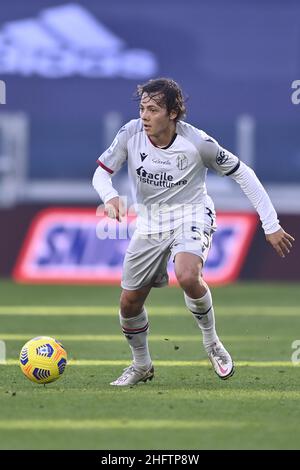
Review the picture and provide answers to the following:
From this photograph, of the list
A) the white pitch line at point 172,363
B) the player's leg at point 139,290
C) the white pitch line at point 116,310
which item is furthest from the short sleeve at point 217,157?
the white pitch line at point 116,310

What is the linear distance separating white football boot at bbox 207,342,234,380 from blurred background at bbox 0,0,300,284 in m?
13.7

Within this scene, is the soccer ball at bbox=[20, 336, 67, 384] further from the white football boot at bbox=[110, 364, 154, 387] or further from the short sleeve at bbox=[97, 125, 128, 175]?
the short sleeve at bbox=[97, 125, 128, 175]

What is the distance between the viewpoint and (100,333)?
12867 mm

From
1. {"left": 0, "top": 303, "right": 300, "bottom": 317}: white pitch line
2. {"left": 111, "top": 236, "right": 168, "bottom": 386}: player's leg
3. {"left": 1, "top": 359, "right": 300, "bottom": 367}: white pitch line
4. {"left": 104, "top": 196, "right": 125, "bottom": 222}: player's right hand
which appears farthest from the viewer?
{"left": 0, "top": 303, "right": 300, "bottom": 317}: white pitch line

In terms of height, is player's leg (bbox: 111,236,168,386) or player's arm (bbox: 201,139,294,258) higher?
player's arm (bbox: 201,139,294,258)

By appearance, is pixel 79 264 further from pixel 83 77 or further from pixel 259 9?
pixel 259 9

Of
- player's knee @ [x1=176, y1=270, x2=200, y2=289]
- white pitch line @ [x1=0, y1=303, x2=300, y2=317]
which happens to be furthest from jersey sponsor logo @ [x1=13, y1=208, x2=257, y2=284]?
player's knee @ [x1=176, y1=270, x2=200, y2=289]

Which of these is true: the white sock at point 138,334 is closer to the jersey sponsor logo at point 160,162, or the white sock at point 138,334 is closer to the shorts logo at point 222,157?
the jersey sponsor logo at point 160,162

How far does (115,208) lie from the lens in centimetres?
866

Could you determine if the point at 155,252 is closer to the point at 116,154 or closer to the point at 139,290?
the point at 139,290

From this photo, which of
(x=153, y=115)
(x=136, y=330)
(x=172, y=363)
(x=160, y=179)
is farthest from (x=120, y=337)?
(x=153, y=115)

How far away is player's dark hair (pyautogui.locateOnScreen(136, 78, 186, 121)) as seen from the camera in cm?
895

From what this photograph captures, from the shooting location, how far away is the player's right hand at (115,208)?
8594 mm
